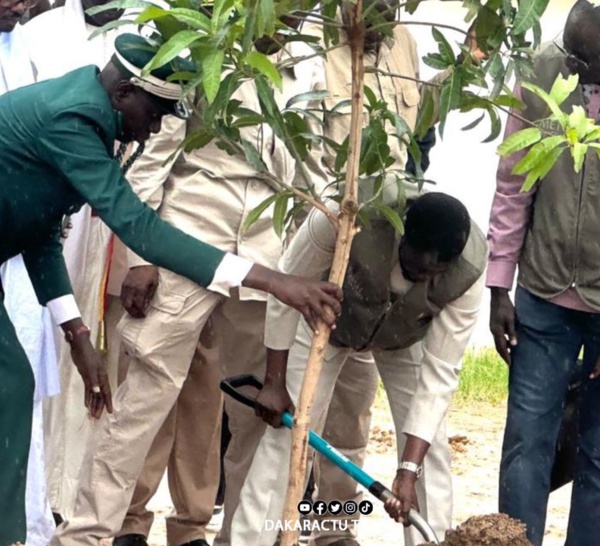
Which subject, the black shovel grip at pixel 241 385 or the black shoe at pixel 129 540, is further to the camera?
the black shoe at pixel 129 540

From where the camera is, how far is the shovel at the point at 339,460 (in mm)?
5039

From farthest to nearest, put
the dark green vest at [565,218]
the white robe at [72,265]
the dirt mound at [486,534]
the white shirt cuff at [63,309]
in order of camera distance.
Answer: the white robe at [72,265]
the dark green vest at [565,218]
the white shirt cuff at [63,309]
the dirt mound at [486,534]

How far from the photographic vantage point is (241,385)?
5.62 meters

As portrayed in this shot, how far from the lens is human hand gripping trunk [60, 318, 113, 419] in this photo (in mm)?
5047

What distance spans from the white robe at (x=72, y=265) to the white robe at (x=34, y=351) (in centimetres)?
22

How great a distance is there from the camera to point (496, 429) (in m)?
8.52

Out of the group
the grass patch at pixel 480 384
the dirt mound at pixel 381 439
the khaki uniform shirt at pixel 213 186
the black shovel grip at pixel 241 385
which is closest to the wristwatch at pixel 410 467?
the black shovel grip at pixel 241 385

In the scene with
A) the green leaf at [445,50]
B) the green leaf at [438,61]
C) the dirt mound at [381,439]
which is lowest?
the dirt mound at [381,439]

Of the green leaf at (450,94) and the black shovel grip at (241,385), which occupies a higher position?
the green leaf at (450,94)

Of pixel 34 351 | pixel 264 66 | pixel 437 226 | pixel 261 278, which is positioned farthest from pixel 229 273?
pixel 34 351

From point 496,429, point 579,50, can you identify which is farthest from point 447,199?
point 496,429

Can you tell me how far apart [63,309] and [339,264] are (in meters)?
1.07

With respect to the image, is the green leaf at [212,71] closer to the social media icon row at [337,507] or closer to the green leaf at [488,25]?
the green leaf at [488,25]

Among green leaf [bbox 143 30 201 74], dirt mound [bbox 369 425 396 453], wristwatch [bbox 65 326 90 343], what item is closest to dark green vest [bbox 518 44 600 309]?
wristwatch [bbox 65 326 90 343]
